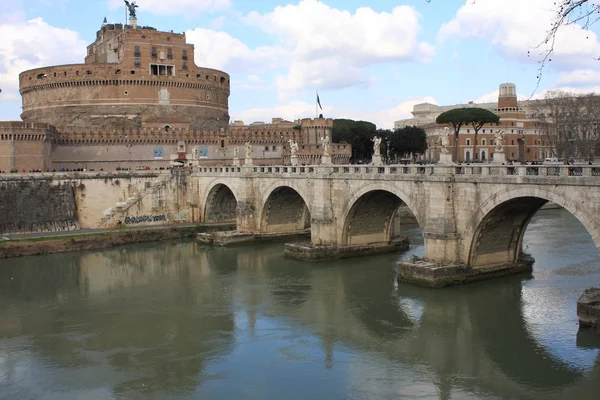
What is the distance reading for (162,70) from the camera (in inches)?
2122

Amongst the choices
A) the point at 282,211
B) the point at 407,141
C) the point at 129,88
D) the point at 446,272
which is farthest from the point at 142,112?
the point at 446,272

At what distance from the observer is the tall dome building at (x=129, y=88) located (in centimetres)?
5188

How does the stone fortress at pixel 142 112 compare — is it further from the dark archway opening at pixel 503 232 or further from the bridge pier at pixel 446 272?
the dark archway opening at pixel 503 232

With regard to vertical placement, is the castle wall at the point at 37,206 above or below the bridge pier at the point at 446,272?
above

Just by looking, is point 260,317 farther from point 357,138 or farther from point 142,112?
point 357,138

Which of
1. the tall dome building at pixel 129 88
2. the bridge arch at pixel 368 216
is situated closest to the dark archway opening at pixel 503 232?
the bridge arch at pixel 368 216

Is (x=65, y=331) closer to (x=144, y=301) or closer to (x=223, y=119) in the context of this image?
(x=144, y=301)

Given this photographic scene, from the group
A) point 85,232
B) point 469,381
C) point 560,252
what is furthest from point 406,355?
point 85,232

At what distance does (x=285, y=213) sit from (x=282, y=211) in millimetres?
232

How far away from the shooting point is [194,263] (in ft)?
91.3

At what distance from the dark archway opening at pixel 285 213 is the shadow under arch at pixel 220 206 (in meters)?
5.52

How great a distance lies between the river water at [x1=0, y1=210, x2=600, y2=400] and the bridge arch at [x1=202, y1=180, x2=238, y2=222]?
12124 millimetres

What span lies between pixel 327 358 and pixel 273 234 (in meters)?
18.3

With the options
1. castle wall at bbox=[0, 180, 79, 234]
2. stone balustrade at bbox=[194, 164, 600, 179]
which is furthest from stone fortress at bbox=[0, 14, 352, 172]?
stone balustrade at bbox=[194, 164, 600, 179]
